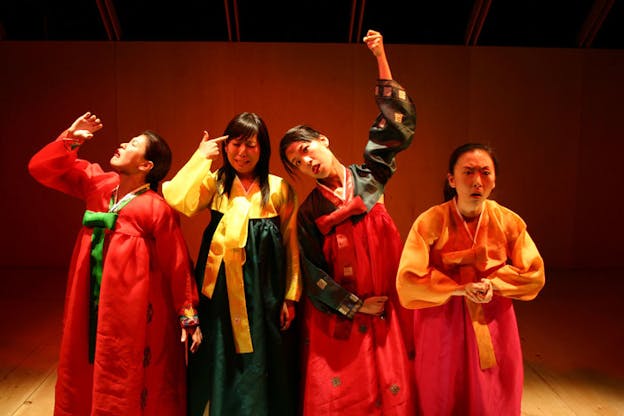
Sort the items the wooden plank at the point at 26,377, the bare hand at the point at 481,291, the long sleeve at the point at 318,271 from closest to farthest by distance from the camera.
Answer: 1. the bare hand at the point at 481,291
2. the long sleeve at the point at 318,271
3. the wooden plank at the point at 26,377

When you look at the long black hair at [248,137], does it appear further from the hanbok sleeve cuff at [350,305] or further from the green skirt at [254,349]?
the hanbok sleeve cuff at [350,305]

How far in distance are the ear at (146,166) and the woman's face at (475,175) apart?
1218 mm

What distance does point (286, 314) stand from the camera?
192 cm

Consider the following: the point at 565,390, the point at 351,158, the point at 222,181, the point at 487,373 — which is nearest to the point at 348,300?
the point at 487,373

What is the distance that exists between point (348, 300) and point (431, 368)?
42cm

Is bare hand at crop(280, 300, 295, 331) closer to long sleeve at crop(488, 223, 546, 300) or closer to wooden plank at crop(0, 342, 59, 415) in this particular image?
long sleeve at crop(488, 223, 546, 300)

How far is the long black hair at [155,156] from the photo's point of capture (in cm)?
196

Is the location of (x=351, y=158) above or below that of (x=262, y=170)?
above

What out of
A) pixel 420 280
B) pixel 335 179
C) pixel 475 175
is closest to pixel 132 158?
pixel 335 179

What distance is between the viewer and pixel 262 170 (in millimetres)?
2010

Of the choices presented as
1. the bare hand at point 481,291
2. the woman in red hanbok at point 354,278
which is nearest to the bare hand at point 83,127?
the woman in red hanbok at point 354,278

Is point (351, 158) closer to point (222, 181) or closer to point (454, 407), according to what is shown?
point (222, 181)

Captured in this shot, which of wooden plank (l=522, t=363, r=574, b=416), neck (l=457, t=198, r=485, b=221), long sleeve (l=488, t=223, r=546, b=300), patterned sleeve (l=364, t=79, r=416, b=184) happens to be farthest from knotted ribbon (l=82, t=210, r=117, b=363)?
wooden plank (l=522, t=363, r=574, b=416)

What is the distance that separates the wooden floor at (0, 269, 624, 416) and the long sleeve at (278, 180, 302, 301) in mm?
1360
